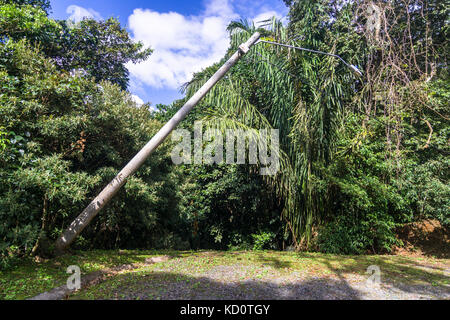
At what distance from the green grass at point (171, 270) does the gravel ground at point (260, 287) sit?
4 centimetres

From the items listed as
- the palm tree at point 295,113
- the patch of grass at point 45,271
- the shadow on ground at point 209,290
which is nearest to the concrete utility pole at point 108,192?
the patch of grass at point 45,271

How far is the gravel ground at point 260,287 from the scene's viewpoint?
2.64 metres

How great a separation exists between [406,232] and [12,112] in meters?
8.72

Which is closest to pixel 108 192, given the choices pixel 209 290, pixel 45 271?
pixel 45 271

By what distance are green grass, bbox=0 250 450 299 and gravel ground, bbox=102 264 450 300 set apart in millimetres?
36

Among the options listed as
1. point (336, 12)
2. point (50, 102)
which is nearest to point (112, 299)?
point (50, 102)

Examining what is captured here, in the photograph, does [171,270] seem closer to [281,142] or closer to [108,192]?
[108,192]

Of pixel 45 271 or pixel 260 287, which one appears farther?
pixel 45 271

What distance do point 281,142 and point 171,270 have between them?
3970mm

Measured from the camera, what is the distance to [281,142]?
20.3 feet

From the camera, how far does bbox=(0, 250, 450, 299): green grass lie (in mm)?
2725

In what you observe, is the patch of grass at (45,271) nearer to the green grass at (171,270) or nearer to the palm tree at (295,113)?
the green grass at (171,270)

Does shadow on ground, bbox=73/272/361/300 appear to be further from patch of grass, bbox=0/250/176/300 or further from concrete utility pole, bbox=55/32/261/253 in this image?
concrete utility pole, bbox=55/32/261/253
